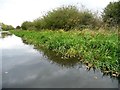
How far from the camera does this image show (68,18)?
2992cm

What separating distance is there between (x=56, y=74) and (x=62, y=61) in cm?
233

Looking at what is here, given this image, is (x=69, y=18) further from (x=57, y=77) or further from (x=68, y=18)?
(x=57, y=77)

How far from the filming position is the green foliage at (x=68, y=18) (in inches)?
1093

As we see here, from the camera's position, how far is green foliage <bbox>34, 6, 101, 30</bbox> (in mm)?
27766

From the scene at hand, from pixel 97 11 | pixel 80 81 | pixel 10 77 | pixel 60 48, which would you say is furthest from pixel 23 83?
pixel 97 11

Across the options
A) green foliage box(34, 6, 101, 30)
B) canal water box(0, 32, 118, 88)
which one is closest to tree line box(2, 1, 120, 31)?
green foliage box(34, 6, 101, 30)

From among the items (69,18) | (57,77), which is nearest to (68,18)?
(69,18)

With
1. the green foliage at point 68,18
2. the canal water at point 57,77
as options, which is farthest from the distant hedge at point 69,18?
the canal water at point 57,77

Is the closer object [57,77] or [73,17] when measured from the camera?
[57,77]

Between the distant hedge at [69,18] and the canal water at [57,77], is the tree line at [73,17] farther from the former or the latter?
the canal water at [57,77]

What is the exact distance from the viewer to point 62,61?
10.6 meters

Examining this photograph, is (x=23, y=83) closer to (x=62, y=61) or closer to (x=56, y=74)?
(x=56, y=74)

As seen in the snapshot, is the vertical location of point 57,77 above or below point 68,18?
below

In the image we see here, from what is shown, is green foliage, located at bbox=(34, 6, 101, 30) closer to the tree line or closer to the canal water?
the tree line
